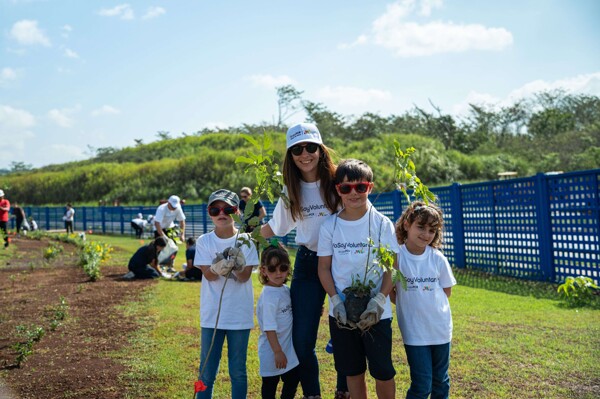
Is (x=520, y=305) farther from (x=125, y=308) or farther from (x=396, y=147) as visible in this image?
(x=125, y=308)

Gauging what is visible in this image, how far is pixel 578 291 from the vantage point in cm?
750

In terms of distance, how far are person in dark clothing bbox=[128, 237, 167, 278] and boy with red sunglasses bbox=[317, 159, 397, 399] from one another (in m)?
8.10

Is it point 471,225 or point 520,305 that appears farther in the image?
point 471,225

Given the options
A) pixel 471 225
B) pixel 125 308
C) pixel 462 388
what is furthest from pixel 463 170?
pixel 462 388

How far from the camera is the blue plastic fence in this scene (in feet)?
26.9

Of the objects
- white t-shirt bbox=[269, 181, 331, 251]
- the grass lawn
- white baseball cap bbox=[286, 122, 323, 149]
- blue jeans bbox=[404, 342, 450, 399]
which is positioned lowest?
the grass lawn

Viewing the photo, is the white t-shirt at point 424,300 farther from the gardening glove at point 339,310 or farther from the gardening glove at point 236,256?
the gardening glove at point 236,256

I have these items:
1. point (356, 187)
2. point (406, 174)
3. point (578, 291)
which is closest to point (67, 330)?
point (356, 187)

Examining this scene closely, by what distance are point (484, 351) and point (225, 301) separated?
9.13 ft

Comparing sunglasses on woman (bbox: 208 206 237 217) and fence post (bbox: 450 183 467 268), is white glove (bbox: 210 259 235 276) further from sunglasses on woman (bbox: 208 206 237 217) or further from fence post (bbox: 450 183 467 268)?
fence post (bbox: 450 183 467 268)

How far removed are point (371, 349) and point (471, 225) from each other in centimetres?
841

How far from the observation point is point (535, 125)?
45125 mm

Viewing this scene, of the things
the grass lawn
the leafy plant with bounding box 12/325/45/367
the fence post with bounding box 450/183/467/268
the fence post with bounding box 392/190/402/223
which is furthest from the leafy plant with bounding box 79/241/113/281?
the fence post with bounding box 450/183/467/268

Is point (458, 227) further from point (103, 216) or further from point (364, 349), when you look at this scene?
point (103, 216)
